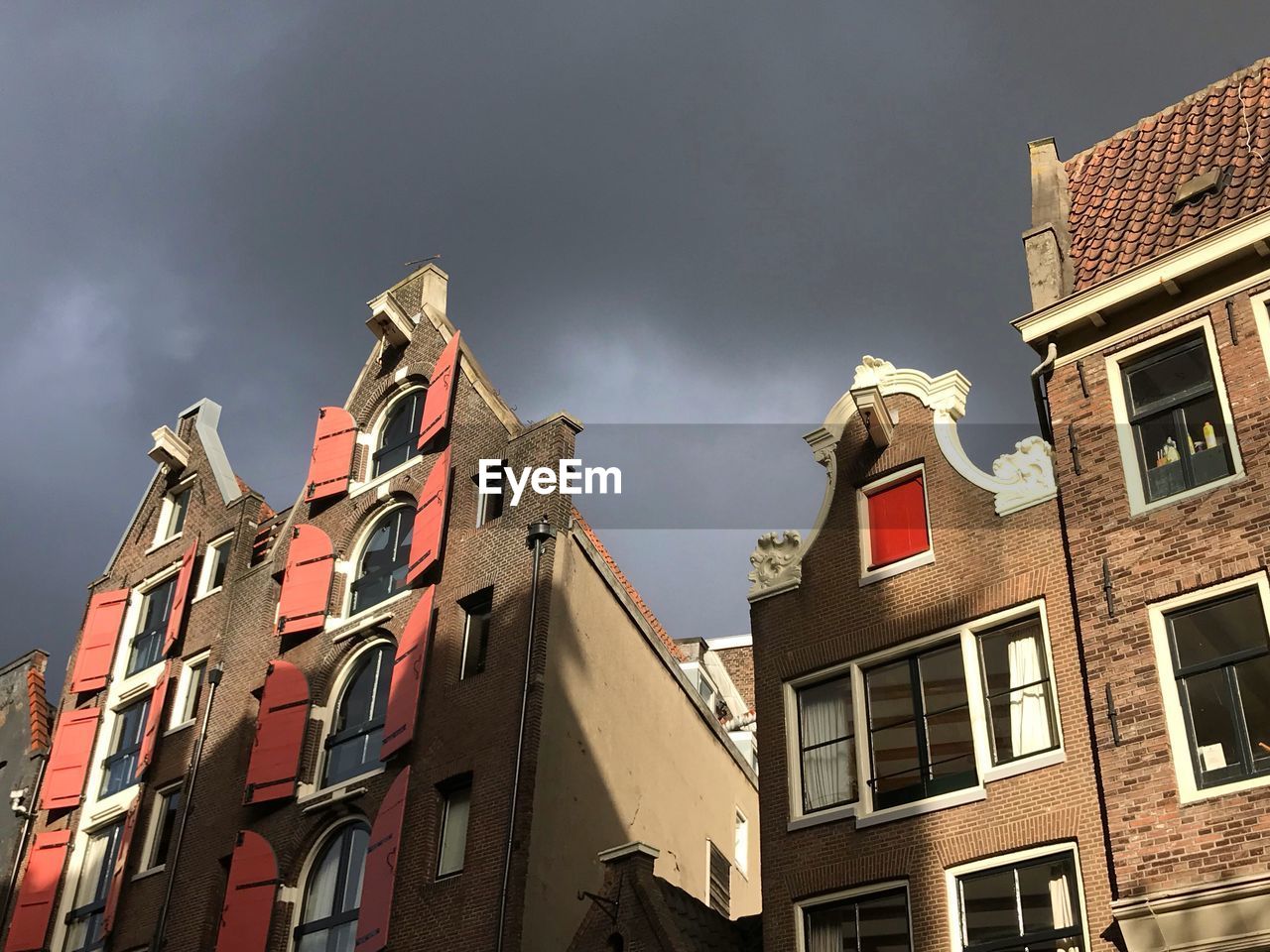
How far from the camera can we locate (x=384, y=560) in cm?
3088

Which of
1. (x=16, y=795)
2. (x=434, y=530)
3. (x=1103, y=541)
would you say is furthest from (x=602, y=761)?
(x=16, y=795)

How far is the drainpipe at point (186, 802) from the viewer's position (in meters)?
29.6

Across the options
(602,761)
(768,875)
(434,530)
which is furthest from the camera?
(434,530)

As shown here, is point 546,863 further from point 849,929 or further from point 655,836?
point 849,929

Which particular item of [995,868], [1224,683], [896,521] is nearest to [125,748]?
[896,521]

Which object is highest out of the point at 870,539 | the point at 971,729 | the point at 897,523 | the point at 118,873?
the point at 897,523

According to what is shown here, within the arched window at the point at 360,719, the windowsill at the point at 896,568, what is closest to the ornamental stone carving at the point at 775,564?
the windowsill at the point at 896,568

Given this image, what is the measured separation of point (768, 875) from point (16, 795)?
2312 cm

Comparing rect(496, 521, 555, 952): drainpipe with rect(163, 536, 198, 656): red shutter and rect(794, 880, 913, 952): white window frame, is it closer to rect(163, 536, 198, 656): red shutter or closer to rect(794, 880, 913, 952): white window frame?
rect(794, 880, 913, 952): white window frame

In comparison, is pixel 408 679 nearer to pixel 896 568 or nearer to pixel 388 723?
pixel 388 723

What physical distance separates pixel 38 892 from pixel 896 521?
22.6 m

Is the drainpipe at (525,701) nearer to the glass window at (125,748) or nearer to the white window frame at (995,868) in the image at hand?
the white window frame at (995,868)

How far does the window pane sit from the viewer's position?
674 inches

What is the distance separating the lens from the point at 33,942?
32656mm
